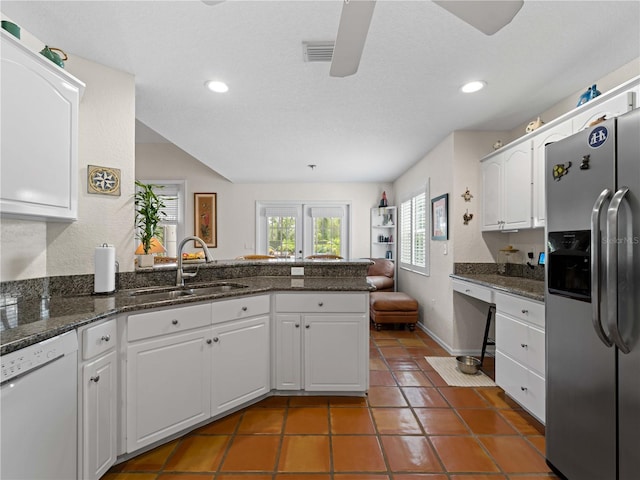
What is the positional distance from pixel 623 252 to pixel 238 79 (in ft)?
8.27

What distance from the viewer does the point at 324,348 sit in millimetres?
2508

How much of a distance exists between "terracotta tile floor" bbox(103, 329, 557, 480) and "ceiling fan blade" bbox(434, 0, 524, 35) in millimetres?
2139

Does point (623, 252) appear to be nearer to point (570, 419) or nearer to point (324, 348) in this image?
point (570, 419)

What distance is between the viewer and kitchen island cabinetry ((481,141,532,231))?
2.83 m

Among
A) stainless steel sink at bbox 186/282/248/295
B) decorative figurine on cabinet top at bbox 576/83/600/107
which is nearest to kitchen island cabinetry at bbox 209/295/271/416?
stainless steel sink at bbox 186/282/248/295

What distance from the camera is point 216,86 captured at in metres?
2.52

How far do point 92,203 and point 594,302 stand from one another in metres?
2.98

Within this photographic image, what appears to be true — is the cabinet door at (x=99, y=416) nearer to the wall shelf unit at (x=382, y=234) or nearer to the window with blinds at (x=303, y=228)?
the window with blinds at (x=303, y=228)

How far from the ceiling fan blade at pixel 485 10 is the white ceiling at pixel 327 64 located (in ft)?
2.12

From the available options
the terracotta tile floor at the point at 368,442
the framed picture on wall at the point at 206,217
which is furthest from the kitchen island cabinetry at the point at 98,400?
the framed picture on wall at the point at 206,217

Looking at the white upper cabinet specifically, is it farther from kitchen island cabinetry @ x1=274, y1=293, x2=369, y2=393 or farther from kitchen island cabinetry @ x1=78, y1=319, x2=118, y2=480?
kitchen island cabinetry @ x1=274, y1=293, x2=369, y2=393

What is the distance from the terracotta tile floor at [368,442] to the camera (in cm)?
176

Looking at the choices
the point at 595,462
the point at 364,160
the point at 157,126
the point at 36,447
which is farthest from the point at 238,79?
the point at 595,462

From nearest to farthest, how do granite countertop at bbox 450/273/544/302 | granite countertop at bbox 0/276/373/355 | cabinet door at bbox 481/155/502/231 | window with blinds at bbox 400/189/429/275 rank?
1. granite countertop at bbox 0/276/373/355
2. granite countertop at bbox 450/273/544/302
3. cabinet door at bbox 481/155/502/231
4. window with blinds at bbox 400/189/429/275
